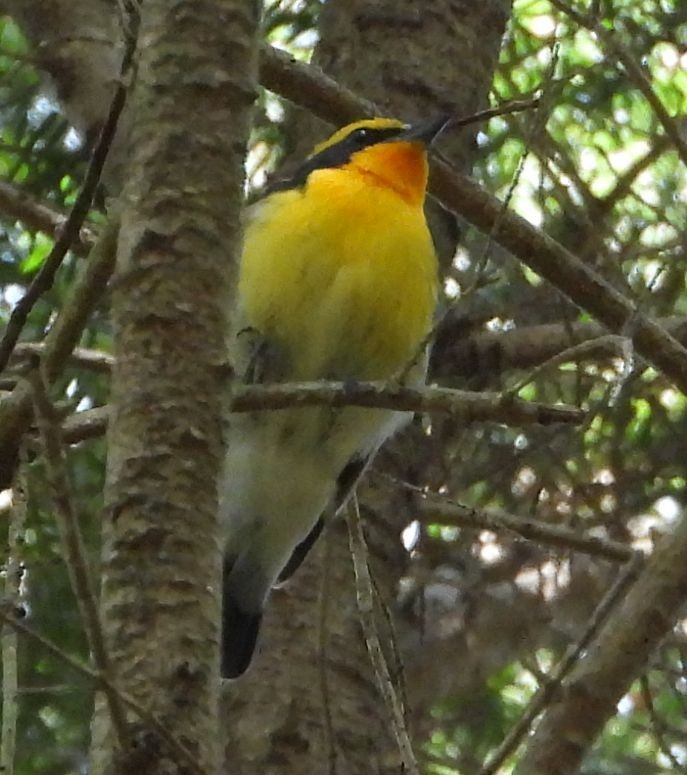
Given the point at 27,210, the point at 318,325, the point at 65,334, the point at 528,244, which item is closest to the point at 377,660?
the point at 65,334

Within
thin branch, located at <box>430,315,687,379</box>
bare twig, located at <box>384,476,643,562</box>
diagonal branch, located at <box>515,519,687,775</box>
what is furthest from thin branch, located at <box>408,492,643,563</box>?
thin branch, located at <box>430,315,687,379</box>

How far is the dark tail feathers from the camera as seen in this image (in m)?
2.65

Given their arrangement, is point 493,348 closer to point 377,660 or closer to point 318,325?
point 318,325

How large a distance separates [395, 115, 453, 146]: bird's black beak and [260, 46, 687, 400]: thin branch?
0.45 m

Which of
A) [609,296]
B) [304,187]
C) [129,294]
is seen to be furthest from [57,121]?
[129,294]

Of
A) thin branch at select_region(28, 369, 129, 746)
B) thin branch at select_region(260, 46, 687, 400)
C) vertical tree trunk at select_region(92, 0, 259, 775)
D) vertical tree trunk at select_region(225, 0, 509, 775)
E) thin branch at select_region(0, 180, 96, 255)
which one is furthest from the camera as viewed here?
thin branch at select_region(0, 180, 96, 255)

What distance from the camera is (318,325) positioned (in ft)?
8.79

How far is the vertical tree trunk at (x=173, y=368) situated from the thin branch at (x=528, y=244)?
844 millimetres

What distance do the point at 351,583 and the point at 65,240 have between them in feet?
4.94

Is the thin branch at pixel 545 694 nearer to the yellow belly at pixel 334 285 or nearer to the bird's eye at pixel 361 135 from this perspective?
the yellow belly at pixel 334 285

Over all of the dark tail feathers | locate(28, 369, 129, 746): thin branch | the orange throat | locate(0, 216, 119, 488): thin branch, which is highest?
the orange throat

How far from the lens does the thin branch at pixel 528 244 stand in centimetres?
232

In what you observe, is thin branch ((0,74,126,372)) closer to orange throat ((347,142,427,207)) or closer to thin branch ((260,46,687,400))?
thin branch ((260,46,687,400))

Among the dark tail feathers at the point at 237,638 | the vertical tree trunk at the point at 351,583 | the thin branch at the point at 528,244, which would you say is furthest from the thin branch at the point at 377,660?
the dark tail feathers at the point at 237,638
